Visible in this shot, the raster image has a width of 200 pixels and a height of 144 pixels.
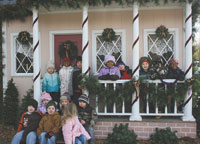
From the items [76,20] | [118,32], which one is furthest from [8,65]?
[118,32]

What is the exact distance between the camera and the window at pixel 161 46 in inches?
215

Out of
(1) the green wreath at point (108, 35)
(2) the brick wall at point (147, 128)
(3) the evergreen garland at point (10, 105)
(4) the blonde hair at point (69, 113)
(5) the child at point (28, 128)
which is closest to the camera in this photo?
(4) the blonde hair at point (69, 113)

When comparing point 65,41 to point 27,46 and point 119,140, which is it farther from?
point 119,140

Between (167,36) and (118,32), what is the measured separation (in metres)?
1.39

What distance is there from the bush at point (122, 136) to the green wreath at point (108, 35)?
7.93ft

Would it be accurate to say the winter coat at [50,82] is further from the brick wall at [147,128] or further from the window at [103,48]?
the brick wall at [147,128]

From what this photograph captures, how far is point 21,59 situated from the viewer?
5.99 meters

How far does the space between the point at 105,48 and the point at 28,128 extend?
9.98 feet

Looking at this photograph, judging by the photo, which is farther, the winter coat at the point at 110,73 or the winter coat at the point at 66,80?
the winter coat at the point at 66,80

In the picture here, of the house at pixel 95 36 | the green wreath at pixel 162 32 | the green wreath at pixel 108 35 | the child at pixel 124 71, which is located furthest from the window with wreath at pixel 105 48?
the green wreath at pixel 162 32

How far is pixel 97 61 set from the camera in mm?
5707

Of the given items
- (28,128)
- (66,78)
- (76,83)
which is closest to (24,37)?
(66,78)

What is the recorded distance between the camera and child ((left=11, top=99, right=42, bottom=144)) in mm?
3688

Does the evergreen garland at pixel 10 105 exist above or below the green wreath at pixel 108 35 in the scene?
below
